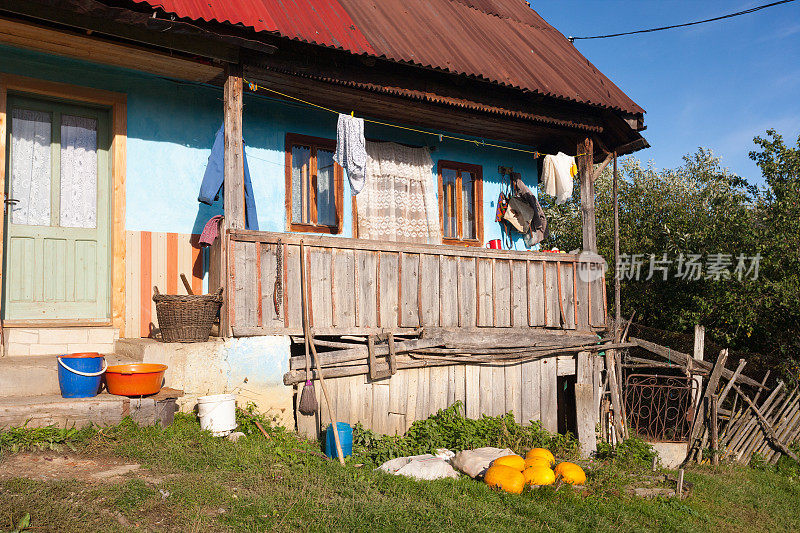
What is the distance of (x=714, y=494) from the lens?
29.7ft

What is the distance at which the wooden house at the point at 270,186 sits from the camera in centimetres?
717

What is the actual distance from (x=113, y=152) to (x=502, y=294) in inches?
216

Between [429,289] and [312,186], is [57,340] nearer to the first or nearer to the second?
[312,186]

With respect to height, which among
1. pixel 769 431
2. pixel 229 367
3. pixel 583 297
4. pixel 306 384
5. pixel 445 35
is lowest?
pixel 769 431

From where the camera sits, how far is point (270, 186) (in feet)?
29.8

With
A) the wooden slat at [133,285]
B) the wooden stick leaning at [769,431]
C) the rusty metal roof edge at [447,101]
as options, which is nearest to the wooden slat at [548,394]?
the rusty metal roof edge at [447,101]

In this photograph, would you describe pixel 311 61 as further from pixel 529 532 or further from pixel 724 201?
Result: pixel 724 201

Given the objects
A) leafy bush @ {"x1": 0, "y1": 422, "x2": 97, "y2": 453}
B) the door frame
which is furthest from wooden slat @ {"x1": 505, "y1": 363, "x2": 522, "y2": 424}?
leafy bush @ {"x1": 0, "y1": 422, "x2": 97, "y2": 453}

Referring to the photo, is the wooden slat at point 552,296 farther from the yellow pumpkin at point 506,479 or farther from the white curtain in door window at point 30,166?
the white curtain in door window at point 30,166

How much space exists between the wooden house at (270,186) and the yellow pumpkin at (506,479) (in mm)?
1874

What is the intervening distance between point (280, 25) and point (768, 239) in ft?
33.2

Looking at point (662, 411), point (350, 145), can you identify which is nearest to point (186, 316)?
point (350, 145)

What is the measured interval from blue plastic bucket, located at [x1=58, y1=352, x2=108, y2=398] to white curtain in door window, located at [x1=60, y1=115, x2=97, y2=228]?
2.39 meters

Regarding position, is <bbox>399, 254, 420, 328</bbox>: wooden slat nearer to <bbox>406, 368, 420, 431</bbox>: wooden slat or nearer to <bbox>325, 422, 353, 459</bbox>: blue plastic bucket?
<bbox>406, 368, 420, 431</bbox>: wooden slat
